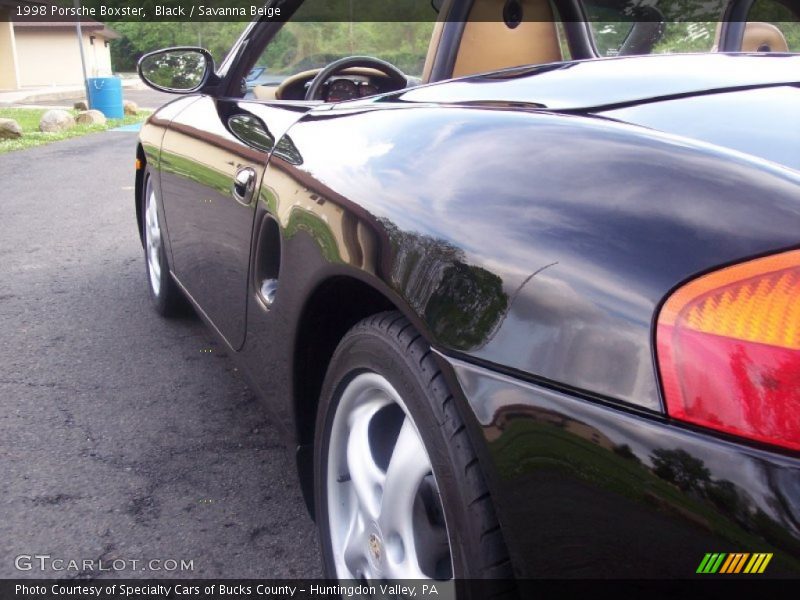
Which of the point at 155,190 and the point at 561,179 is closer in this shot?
the point at 561,179

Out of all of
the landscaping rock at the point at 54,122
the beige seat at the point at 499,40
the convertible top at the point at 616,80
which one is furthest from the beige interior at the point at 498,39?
the landscaping rock at the point at 54,122

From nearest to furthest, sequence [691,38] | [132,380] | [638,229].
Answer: [638,229] < [691,38] < [132,380]

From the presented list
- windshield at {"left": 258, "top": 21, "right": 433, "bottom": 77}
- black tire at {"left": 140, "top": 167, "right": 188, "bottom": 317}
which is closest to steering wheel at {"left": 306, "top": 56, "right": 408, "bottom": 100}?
windshield at {"left": 258, "top": 21, "right": 433, "bottom": 77}

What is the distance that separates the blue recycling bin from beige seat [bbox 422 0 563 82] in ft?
62.9

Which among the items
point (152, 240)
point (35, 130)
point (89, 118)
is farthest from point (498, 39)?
point (89, 118)

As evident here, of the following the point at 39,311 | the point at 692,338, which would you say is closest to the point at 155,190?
the point at 39,311

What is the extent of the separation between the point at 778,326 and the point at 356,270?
0.79m

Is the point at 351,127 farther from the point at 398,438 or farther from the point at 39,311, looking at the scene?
the point at 39,311

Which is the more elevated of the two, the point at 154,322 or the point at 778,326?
the point at 778,326

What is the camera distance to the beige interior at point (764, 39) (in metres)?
2.91

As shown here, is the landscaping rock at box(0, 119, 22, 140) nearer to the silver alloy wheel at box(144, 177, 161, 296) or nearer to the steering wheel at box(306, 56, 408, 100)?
the silver alloy wheel at box(144, 177, 161, 296)

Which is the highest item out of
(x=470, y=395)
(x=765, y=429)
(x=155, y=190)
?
(x=765, y=429)

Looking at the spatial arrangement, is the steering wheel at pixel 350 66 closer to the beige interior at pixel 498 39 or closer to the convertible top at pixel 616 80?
the beige interior at pixel 498 39

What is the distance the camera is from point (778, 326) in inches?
34.7
